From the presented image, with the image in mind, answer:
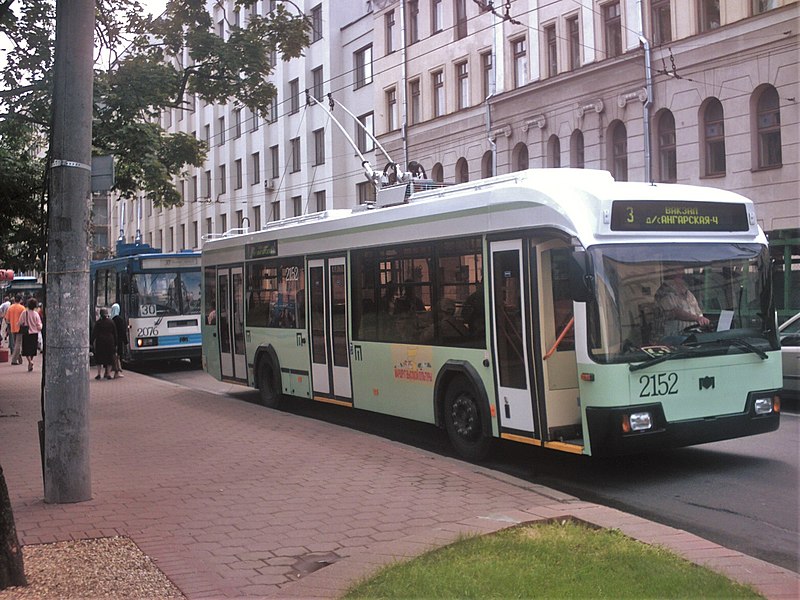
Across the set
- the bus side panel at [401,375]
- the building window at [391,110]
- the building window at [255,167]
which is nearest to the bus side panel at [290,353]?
the bus side panel at [401,375]

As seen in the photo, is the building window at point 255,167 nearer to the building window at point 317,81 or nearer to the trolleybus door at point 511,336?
the building window at point 317,81

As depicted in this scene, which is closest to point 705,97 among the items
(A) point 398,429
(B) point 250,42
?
(B) point 250,42

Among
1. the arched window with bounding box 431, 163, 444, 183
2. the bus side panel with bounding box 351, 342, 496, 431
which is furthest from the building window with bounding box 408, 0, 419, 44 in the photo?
the bus side panel with bounding box 351, 342, 496, 431

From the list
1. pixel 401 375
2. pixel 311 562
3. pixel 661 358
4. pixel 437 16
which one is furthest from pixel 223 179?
pixel 311 562

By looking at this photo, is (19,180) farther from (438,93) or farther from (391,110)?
(391,110)

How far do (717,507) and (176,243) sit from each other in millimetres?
57145

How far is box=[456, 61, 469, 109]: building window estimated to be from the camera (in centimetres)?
3412

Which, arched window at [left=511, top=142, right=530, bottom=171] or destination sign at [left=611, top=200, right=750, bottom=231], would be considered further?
arched window at [left=511, top=142, right=530, bottom=171]

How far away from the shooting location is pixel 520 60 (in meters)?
31.2

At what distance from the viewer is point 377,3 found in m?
38.5

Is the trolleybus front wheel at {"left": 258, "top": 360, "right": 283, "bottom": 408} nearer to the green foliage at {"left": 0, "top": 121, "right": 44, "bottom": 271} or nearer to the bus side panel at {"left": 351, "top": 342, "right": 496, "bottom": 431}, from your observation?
the bus side panel at {"left": 351, "top": 342, "right": 496, "bottom": 431}

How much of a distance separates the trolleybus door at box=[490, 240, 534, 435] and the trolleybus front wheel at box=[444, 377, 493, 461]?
1.65 feet

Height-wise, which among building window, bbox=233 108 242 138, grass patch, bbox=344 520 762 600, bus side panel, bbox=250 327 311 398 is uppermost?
building window, bbox=233 108 242 138

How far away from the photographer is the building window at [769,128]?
77.0ft
